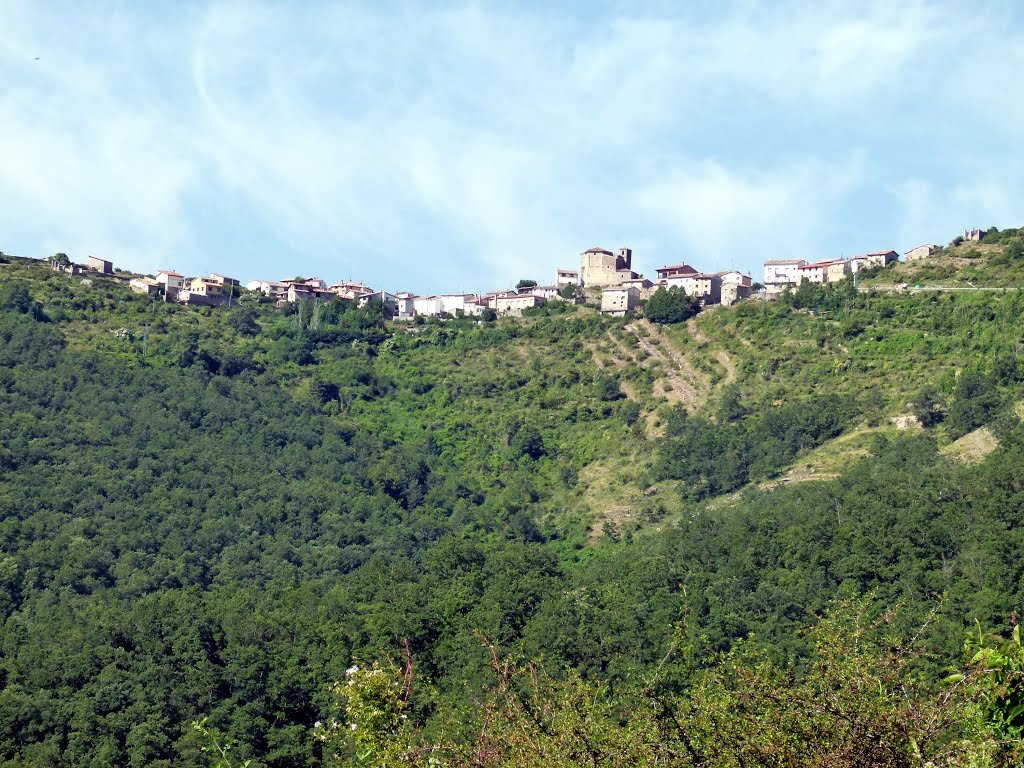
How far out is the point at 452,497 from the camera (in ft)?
216

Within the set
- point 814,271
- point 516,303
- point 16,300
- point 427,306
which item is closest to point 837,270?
point 814,271

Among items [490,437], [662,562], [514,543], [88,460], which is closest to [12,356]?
[88,460]

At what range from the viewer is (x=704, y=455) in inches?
2365

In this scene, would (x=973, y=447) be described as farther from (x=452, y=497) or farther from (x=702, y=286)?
(x=702, y=286)

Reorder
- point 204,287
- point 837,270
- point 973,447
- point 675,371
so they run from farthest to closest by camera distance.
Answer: point 204,287 < point 837,270 < point 675,371 < point 973,447

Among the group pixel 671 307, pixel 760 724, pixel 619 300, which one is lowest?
pixel 760 724

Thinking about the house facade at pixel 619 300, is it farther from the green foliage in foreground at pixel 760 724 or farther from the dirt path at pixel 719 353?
the green foliage in foreground at pixel 760 724

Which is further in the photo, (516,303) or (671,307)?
(516,303)

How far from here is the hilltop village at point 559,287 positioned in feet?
260

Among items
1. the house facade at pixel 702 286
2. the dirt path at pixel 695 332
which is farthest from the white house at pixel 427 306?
the dirt path at pixel 695 332

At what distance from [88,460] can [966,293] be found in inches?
1728

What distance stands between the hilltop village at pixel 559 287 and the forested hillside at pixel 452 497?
243cm

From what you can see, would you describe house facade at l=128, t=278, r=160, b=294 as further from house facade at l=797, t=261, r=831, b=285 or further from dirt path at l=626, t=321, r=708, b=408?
house facade at l=797, t=261, r=831, b=285

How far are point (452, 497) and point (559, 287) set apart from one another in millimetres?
26279
